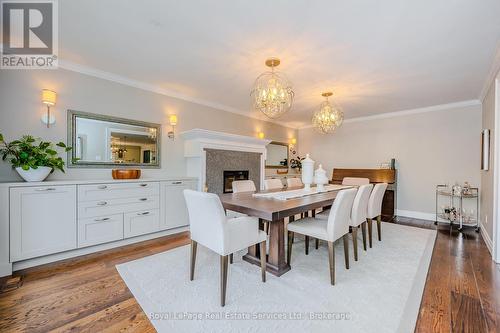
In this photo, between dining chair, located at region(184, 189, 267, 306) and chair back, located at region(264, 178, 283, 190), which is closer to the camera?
dining chair, located at region(184, 189, 267, 306)

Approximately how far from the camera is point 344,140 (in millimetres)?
5863

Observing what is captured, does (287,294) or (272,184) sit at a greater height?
(272,184)

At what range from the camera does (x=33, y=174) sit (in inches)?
94.9

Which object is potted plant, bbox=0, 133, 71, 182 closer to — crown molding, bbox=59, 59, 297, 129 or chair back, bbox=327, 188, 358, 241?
crown molding, bbox=59, 59, 297, 129

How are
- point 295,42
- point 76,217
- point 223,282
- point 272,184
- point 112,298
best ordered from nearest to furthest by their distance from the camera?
point 223,282 → point 112,298 → point 295,42 → point 76,217 → point 272,184

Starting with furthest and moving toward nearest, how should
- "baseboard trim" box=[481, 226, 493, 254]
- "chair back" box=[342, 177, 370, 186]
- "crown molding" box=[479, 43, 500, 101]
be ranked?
1. "chair back" box=[342, 177, 370, 186]
2. "baseboard trim" box=[481, 226, 493, 254]
3. "crown molding" box=[479, 43, 500, 101]

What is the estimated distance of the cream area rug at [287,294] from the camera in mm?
1561

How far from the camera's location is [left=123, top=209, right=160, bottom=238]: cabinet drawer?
3.02 meters

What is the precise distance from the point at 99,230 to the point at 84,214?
0.27 metres

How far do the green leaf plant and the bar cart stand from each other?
6045 mm

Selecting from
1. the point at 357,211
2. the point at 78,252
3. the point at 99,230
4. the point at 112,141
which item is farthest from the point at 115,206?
the point at 357,211

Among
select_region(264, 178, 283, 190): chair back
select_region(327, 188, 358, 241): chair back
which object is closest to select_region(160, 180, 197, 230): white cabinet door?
select_region(264, 178, 283, 190): chair back

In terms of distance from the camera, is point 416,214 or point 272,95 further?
point 416,214

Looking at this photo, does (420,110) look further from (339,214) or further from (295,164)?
(339,214)
